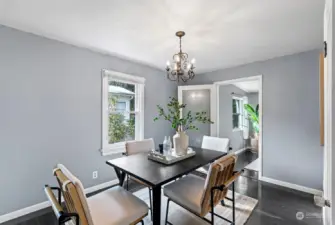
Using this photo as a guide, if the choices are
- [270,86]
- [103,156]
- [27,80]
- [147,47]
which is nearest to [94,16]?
[147,47]

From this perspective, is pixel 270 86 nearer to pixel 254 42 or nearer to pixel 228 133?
pixel 254 42

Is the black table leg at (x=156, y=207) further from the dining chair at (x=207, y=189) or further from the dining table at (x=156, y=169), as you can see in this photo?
the dining chair at (x=207, y=189)

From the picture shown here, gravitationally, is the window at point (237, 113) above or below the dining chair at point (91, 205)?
above

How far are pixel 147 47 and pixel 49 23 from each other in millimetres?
1303

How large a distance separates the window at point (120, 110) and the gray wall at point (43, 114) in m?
0.13

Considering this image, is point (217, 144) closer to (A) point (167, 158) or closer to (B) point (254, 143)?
(A) point (167, 158)

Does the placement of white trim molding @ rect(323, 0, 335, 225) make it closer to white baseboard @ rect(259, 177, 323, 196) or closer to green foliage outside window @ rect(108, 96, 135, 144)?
white baseboard @ rect(259, 177, 323, 196)

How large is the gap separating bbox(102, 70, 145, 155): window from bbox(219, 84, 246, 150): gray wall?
227cm

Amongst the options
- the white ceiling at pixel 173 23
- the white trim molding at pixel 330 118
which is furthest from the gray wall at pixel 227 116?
the white trim molding at pixel 330 118

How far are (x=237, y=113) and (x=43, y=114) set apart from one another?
18.0 feet

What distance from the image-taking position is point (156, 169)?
5.97ft

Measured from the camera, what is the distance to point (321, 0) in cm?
167

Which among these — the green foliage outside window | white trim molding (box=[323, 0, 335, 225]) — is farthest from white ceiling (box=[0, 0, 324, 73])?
the green foliage outside window

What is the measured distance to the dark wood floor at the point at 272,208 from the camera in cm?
218
